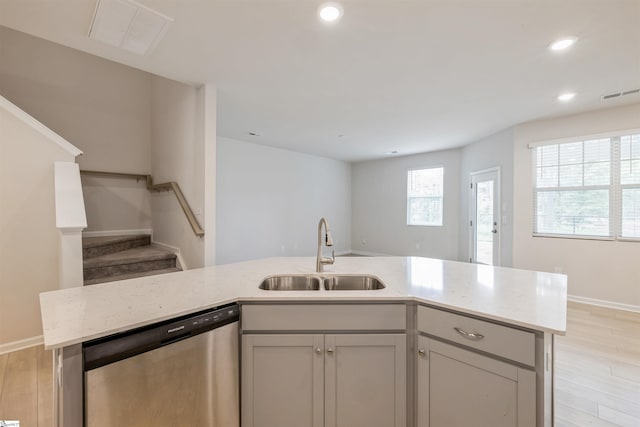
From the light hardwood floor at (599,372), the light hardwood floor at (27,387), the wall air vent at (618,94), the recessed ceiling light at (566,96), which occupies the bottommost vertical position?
the light hardwood floor at (599,372)

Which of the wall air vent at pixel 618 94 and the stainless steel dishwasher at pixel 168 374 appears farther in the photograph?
the wall air vent at pixel 618 94

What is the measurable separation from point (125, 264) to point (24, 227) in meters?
0.87

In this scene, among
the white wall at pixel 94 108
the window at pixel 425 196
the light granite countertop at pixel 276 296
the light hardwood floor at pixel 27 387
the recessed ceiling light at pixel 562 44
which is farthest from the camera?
the window at pixel 425 196

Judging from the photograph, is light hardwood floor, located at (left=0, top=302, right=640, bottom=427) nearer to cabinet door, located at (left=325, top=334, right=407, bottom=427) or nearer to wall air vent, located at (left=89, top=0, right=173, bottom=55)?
cabinet door, located at (left=325, top=334, right=407, bottom=427)

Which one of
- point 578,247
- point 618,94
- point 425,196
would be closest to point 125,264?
point 578,247

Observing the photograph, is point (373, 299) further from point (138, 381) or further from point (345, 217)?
point (345, 217)

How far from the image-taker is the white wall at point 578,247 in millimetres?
3514

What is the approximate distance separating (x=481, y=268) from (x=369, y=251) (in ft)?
18.8

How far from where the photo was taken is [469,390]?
1.27 m

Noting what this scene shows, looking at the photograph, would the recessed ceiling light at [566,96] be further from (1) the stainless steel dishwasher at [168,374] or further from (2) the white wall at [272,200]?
(2) the white wall at [272,200]

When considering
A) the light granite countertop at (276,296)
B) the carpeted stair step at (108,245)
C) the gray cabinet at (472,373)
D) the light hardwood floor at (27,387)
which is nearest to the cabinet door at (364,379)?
the gray cabinet at (472,373)

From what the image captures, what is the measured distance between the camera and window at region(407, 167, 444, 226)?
6492mm

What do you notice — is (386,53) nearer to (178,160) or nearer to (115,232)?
(178,160)

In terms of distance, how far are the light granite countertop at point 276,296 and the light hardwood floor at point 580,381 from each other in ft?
2.97
